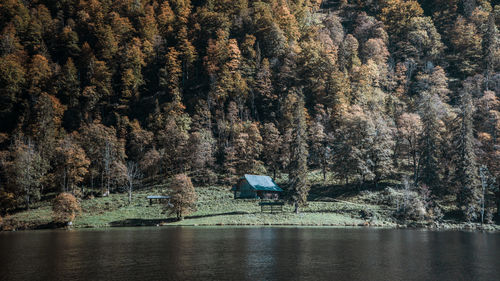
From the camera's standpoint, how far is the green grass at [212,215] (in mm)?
66875

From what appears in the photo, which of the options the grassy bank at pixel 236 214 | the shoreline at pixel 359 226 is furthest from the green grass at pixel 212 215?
the shoreline at pixel 359 226

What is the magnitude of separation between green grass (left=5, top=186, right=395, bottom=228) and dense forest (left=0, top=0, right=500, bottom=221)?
5.67 m

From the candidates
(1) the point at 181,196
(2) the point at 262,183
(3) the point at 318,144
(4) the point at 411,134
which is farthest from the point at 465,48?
(1) the point at 181,196

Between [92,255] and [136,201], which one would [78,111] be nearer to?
[136,201]

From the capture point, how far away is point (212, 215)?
234ft

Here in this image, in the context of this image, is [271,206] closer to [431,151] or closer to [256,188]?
[256,188]

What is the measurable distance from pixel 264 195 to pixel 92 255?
49.4 m

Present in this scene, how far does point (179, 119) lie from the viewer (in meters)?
103

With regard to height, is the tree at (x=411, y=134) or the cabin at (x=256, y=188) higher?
the tree at (x=411, y=134)

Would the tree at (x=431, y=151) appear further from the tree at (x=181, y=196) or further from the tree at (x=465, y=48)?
the tree at (x=465, y=48)

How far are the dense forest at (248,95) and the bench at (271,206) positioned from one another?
14.7ft

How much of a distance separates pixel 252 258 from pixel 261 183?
1949 inches

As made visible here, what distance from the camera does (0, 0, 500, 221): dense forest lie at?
81125mm

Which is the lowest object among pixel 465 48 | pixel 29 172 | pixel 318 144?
pixel 29 172
